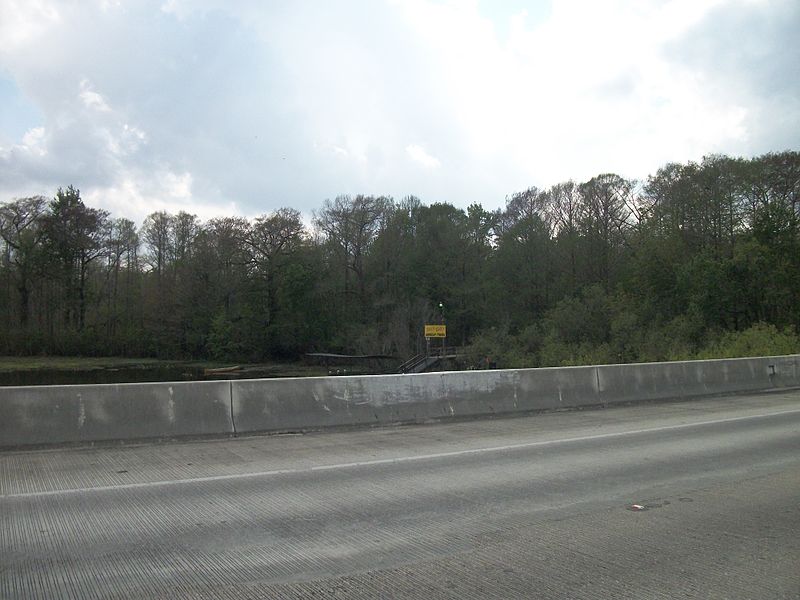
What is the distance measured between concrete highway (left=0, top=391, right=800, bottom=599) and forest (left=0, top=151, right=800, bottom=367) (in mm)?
41322

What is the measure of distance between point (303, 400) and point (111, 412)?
3.05 m

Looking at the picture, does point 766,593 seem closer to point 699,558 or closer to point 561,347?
point 699,558

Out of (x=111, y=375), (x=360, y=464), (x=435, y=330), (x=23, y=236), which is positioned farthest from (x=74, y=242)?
(x=360, y=464)

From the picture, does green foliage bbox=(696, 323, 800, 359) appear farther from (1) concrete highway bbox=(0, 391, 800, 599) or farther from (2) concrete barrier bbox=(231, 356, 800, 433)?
(1) concrete highway bbox=(0, 391, 800, 599)

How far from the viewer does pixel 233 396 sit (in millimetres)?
10430

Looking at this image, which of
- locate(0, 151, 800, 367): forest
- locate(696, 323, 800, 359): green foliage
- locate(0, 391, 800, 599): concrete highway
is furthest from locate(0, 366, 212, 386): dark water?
locate(0, 391, 800, 599): concrete highway

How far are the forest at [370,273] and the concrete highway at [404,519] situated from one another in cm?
4132

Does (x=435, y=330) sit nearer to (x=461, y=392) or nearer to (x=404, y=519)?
(x=461, y=392)

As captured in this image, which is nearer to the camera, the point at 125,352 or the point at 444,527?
the point at 444,527

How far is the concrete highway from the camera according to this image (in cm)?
438

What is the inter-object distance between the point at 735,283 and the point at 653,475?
40408mm

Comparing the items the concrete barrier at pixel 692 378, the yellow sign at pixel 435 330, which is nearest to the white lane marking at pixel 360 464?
the concrete barrier at pixel 692 378

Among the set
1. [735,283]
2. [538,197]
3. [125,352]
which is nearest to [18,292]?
[125,352]

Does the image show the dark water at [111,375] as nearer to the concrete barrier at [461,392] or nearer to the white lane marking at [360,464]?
→ the concrete barrier at [461,392]
